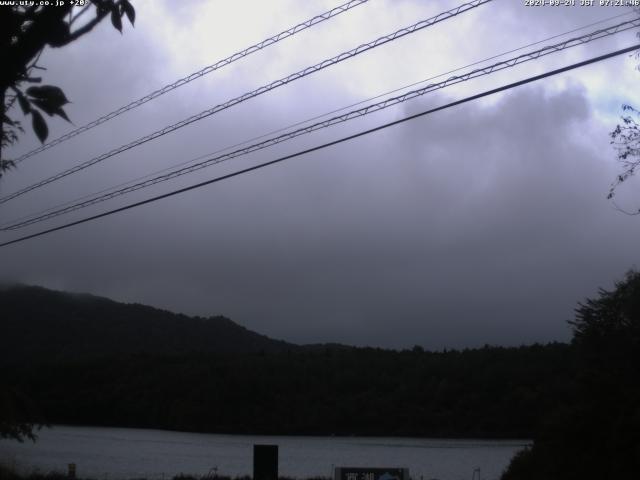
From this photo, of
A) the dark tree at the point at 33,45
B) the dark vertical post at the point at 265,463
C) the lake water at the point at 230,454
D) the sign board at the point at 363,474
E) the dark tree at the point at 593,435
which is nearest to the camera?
the dark tree at the point at 33,45

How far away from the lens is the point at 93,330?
275ft

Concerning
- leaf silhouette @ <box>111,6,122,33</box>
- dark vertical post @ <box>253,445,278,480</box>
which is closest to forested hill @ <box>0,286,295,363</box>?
dark vertical post @ <box>253,445,278,480</box>

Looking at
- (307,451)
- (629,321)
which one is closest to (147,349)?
(307,451)

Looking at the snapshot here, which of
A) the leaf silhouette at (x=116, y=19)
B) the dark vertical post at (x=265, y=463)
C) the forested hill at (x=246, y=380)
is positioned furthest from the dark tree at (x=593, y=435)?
the forested hill at (x=246, y=380)

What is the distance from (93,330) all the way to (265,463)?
2518 inches

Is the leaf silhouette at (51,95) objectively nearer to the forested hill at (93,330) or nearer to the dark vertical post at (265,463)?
the dark vertical post at (265,463)

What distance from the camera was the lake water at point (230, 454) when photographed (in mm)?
49438

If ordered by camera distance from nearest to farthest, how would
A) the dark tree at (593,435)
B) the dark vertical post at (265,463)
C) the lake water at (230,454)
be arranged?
the dark tree at (593,435) → the dark vertical post at (265,463) → the lake water at (230,454)

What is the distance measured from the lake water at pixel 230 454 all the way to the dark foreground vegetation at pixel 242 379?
2508mm

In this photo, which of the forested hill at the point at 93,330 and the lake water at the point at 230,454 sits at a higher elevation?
the forested hill at the point at 93,330

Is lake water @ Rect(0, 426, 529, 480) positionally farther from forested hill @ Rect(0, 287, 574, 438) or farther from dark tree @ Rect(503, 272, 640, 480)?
dark tree @ Rect(503, 272, 640, 480)

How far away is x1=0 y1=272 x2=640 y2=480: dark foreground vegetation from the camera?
201 ft

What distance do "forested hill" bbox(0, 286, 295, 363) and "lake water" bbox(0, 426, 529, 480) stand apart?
7287 mm

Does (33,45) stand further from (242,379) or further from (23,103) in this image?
(242,379)
